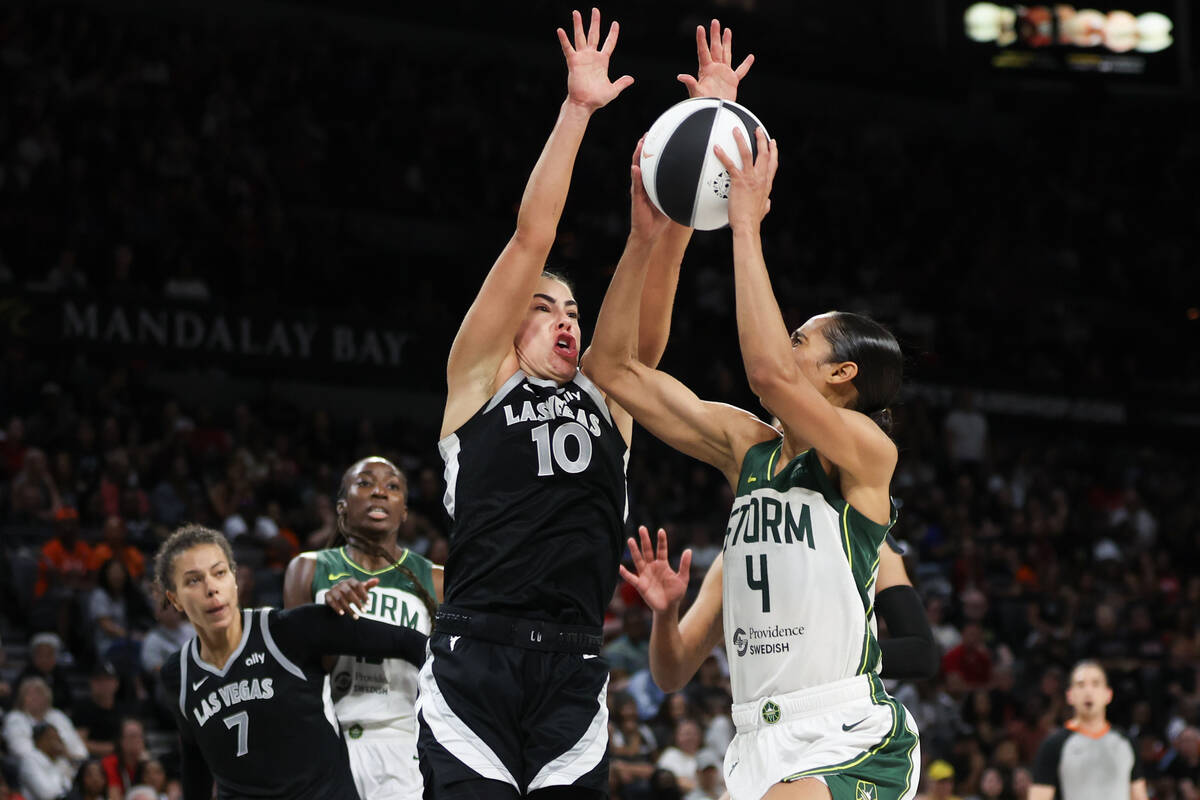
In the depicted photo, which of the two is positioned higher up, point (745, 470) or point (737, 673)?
point (745, 470)

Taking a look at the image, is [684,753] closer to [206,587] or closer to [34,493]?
[34,493]

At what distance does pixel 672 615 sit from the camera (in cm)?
425

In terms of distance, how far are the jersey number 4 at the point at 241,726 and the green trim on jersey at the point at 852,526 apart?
2028mm

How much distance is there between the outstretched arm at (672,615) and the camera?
422 centimetres

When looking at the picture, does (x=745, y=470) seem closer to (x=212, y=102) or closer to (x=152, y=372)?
(x=152, y=372)

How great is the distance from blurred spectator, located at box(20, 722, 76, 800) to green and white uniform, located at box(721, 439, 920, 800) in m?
6.34

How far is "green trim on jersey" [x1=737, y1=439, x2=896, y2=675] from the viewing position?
3.92m

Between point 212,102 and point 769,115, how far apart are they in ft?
31.0

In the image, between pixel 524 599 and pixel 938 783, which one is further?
pixel 938 783

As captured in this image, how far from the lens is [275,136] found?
1800 centimetres

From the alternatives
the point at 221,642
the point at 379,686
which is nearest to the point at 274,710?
the point at 221,642

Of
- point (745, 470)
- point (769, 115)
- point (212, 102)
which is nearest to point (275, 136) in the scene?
point (212, 102)

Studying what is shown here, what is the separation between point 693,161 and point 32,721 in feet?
22.5

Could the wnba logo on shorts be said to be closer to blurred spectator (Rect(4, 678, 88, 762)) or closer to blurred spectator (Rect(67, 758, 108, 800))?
blurred spectator (Rect(67, 758, 108, 800))
